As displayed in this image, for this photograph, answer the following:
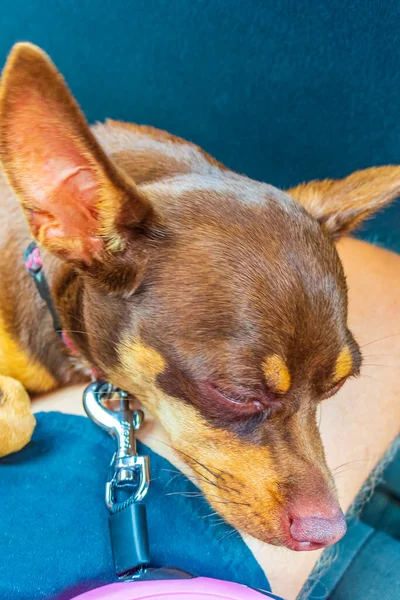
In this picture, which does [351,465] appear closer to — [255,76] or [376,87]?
[376,87]

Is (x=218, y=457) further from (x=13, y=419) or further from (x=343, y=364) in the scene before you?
(x=13, y=419)

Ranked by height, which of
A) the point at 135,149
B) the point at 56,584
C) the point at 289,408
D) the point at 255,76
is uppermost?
the point at 255,76

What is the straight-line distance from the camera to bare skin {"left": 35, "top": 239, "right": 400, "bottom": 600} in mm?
1675

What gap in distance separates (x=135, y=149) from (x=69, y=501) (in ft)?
3.62

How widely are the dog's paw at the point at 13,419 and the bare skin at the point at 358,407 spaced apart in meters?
0.18

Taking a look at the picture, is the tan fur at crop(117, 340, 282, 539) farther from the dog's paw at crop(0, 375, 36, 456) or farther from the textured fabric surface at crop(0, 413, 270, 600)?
the dog's paw at crop(0, 375, 36, 456)

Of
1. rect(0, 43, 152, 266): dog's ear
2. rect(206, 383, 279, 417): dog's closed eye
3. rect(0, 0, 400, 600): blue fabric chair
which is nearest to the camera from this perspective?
rect(0, 43, 152, 266): dog's ear

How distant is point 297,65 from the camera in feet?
7.18

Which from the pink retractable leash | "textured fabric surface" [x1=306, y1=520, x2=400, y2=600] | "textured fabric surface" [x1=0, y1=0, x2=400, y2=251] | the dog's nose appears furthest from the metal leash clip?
"textured fabric surface" [x1=0, y1=0, x2=400, y2=251]

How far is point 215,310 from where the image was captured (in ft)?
4.42

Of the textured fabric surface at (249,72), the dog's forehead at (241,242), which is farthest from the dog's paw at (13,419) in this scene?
the textured fabric surface at (249,72)

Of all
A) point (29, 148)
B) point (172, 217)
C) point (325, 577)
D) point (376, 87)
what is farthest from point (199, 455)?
point (376, 87)

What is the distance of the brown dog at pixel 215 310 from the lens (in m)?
1.32

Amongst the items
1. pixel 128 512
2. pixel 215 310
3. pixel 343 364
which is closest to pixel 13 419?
pixel 128 512
